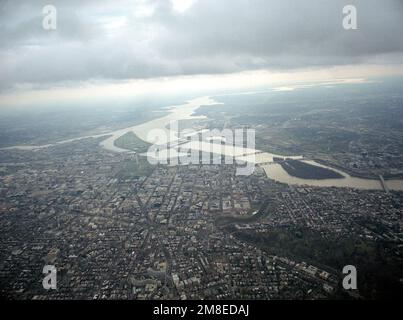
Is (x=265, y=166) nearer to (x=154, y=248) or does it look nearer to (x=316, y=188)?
(x=316, y=188)

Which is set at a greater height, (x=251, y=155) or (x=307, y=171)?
(x=251, y=155)

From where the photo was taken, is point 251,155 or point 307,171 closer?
point 307,171

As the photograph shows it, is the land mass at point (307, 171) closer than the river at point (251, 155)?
No

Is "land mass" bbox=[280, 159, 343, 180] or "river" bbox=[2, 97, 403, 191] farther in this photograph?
"land mass" bbox=[280, 159, 343, 180]

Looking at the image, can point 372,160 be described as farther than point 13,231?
Yes

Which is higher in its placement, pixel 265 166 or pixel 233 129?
pixel 233 129

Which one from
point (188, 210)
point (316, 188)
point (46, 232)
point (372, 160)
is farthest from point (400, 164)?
point (46, 232)

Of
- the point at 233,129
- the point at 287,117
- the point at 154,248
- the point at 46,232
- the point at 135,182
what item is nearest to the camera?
the point at 154,248
